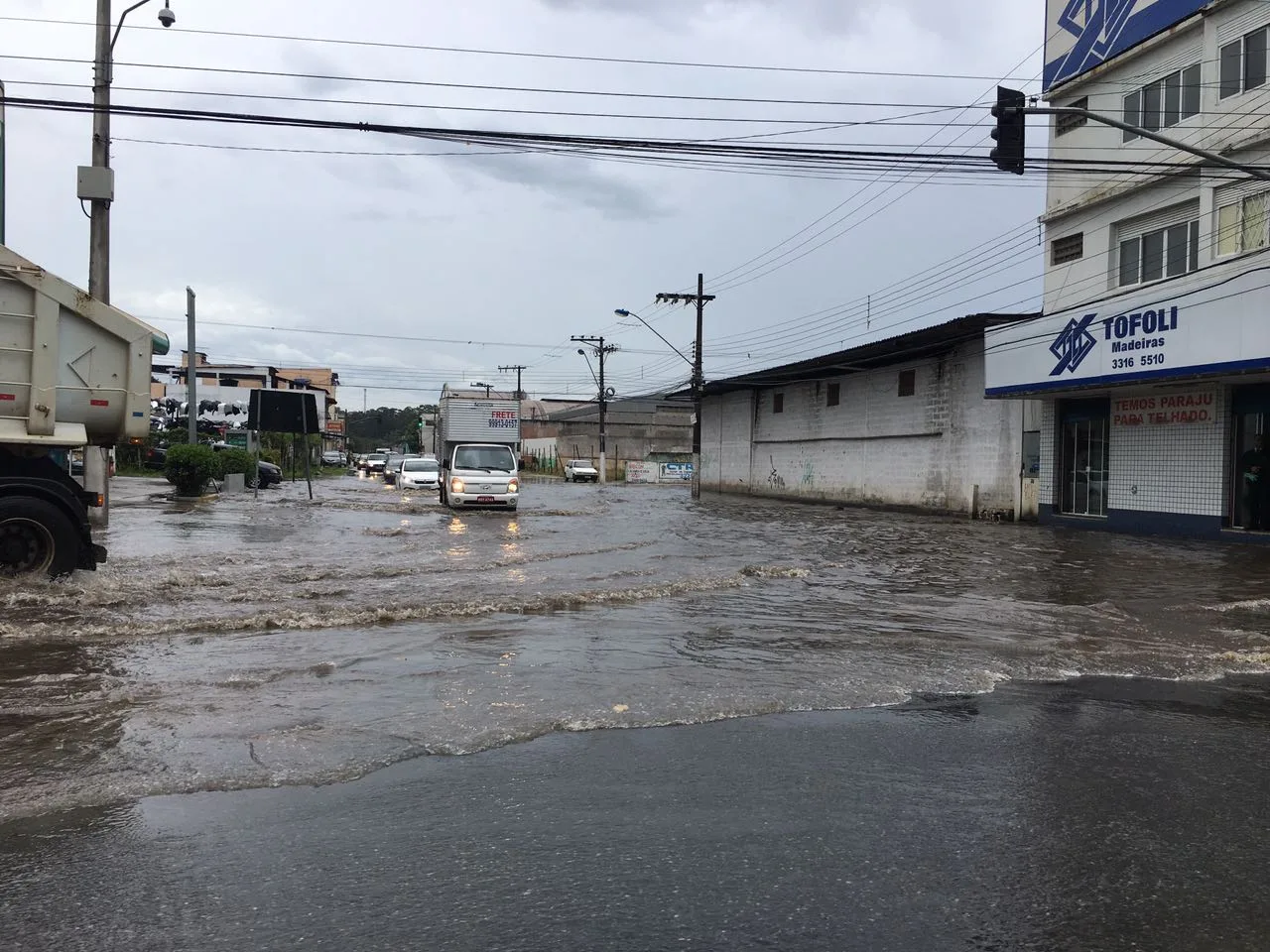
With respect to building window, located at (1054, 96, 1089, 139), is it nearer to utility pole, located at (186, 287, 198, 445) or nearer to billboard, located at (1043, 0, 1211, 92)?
billboard, located at (1043, 0, 1211, 92)

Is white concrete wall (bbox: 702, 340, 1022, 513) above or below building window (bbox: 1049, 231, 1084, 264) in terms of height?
below

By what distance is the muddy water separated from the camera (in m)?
5.18

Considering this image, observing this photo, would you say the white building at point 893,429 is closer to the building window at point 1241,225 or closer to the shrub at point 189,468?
the building window at point 1241,225

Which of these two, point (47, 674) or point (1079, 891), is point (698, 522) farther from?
point (1079, 891)

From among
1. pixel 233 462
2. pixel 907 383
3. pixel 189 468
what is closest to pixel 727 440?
pixel 907 383

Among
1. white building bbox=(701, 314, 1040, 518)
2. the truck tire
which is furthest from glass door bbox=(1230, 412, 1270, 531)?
the truck tire

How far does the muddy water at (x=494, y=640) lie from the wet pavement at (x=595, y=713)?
39 mm

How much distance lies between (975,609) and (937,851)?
6947 millimetres

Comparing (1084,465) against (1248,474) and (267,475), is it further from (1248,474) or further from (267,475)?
(267,475)

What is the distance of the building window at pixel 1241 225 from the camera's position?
18.7 m

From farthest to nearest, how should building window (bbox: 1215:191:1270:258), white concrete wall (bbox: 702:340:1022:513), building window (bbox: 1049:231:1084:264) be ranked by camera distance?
white concrete wall (bbox: 702:340:1022:513) → building window (bbox: 1049:231:1084:264) → building window (bbox: 1215:191:1270:258)

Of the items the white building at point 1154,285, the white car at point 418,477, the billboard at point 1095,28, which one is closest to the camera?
the white building at point 1154,285

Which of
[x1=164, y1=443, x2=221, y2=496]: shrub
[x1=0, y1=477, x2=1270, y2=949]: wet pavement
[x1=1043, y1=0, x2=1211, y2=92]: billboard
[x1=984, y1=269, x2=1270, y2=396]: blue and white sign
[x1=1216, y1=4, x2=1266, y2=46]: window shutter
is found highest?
[x1=1043, y1=0, x2=1211, y2=92]: billboard

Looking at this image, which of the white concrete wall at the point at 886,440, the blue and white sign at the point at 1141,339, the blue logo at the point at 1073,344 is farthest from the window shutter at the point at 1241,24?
the white concrete wall at the point at 886,440
